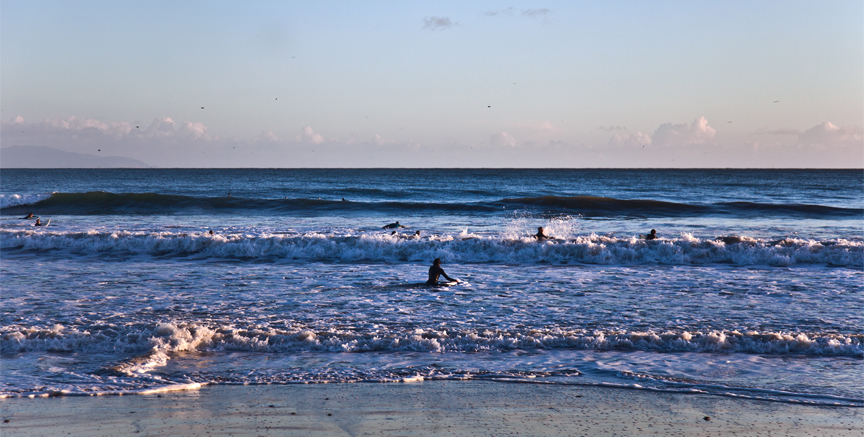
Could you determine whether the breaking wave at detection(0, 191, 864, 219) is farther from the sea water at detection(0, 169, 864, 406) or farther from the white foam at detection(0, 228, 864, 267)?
the white foam at detection(0, 228, 864, 267)

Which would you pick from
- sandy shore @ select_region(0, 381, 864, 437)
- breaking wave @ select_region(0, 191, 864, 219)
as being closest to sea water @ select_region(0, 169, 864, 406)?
sandy shore @ select_region(0, 381, 864, 437)

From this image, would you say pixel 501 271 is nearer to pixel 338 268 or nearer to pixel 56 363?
pixel 338 268

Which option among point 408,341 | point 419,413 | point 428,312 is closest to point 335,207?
point 428,312

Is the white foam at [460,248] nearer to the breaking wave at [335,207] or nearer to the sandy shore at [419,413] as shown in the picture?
the sandy shore at [419,413]

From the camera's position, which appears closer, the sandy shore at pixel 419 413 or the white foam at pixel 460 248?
the sandy shore at pixel 419 413

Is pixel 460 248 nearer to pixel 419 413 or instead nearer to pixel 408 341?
pixel 408 341

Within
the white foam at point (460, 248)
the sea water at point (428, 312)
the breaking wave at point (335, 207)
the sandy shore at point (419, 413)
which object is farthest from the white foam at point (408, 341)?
the breaking wave at point (335, 207)

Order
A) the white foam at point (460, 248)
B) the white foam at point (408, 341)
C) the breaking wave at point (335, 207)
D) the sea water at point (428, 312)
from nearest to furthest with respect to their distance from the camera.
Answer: the sea water at point (428, 312) < the white foam at point (408, 341) < the white foam at point (460, 248) < the breaking wave at point (335, 207)

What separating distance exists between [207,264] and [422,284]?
8.08 metres

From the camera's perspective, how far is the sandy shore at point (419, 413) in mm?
5594

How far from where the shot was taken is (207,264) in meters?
18.0

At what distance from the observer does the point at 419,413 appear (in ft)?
19.8

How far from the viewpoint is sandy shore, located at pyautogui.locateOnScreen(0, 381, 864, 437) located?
18.4ft

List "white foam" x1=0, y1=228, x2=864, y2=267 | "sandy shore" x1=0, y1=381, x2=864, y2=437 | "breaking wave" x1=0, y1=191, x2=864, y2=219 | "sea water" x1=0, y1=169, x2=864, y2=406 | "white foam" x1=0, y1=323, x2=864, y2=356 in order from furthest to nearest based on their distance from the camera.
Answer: "breaking wave" x1=0, y1=191, x2=864, y2=219
"white foam" x1=0, y1=228, x2=864, y2=267
"white foam" x1=0, y1=323, x2=864, y2=356
"sea water" x1=0, y1=169, x2=864, y2=406
"sandy shore" x1=0, y1=381, x2=864, y2=437
